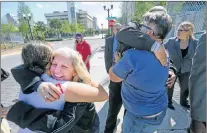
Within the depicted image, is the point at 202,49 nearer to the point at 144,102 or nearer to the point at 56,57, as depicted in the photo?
the point at 144,102

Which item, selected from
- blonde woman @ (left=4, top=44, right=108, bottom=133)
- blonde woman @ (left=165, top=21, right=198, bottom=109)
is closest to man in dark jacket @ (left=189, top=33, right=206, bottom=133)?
blonde woman @ (left=4, top=44, right=108, bottom=133)

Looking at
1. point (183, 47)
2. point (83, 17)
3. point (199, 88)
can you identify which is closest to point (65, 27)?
point (83, 17)

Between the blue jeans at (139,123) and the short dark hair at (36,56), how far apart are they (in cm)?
75

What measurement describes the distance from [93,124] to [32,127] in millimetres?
411

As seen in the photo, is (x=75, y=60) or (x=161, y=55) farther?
(x=161, y=55)

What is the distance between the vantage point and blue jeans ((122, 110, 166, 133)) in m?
1.55

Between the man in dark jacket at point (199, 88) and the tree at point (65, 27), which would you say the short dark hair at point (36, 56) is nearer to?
the man in dark jacket at point (199, 88)

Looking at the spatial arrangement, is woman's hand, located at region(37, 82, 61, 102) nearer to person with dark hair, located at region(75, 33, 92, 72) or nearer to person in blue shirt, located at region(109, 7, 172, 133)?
person in blue shirt, located at region(109, 7, 172, 133)

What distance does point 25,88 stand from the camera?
1.15m

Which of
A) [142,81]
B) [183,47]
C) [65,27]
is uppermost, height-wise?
[142,81]

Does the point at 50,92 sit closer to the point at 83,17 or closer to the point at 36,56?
the point at 36,56

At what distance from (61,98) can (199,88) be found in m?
0.90

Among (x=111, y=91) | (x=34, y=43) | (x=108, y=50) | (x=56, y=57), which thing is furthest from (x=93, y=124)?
(x=108, y=50)

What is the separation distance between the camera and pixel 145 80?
1.43 m
